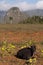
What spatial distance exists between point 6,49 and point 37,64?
184 cm

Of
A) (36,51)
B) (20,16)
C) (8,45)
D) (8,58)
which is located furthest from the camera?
(20,16)

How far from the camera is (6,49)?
35.7 feet

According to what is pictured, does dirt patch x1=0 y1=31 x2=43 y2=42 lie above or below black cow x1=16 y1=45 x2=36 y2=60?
below

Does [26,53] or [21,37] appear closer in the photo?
[26,53]

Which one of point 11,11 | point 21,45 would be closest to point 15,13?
point 11,11

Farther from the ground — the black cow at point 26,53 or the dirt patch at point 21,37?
the black cow at point 26,53

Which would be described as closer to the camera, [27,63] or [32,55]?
[27,63]

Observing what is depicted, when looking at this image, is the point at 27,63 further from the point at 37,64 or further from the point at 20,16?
the point at 20,16

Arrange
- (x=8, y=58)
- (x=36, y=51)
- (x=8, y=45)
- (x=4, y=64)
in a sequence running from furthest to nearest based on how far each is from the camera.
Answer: (x=8, y=45) → (x=36, y=51) → (x=8, y=58) → (x=4, y=64)

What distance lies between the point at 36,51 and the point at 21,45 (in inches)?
49.5

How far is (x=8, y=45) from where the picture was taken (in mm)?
11719

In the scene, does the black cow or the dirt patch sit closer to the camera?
the black cow

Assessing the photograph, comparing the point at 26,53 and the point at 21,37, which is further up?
the point at 26,53

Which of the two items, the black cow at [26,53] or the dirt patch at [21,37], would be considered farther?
the dirt patch at [21,37]
